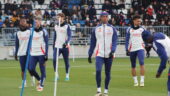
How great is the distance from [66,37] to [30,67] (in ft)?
14.4

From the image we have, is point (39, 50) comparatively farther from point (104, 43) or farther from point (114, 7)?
point (114, 7)

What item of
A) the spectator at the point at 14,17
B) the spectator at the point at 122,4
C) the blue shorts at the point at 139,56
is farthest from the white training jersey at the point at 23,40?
the spectator at the point at 122,4

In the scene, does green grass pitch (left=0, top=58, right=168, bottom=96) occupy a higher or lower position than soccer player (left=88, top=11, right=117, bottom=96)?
lower

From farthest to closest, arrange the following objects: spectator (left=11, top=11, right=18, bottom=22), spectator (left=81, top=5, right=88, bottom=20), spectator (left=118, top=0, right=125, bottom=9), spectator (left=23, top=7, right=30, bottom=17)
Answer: spectator (left=118, top=0, right=125, bottom=9) < spectator (left=81, top=5, right=88, bottom=20) < spectator (left=23, top=7, right=30, bottom=17) < spectator (left=11, top=11, right=18, bottom=22)

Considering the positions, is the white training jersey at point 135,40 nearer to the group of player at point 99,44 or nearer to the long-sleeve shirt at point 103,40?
the group of player at point 99,44

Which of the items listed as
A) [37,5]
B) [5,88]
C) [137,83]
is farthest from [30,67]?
[37,5]

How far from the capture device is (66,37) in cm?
2414

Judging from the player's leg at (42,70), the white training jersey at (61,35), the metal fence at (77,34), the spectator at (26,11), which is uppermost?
the white training jersey at (61,35)

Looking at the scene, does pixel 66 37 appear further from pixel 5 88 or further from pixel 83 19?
pixel 83 19

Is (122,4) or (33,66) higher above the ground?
(33,66)

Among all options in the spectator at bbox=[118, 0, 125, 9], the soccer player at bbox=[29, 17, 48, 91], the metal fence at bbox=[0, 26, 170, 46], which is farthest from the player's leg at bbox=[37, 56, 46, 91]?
the spectator at bbox=[118, 0, 125, 9]

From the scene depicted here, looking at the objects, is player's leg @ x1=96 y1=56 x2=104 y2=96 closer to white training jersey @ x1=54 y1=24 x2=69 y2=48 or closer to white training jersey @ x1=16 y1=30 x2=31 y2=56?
white training jersey @ x1=16 y1=30 x2=31 y2=56

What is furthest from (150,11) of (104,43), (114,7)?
(104,43)

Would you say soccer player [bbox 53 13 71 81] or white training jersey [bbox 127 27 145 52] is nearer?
white training jersey [bbox 127 27 145 52]
